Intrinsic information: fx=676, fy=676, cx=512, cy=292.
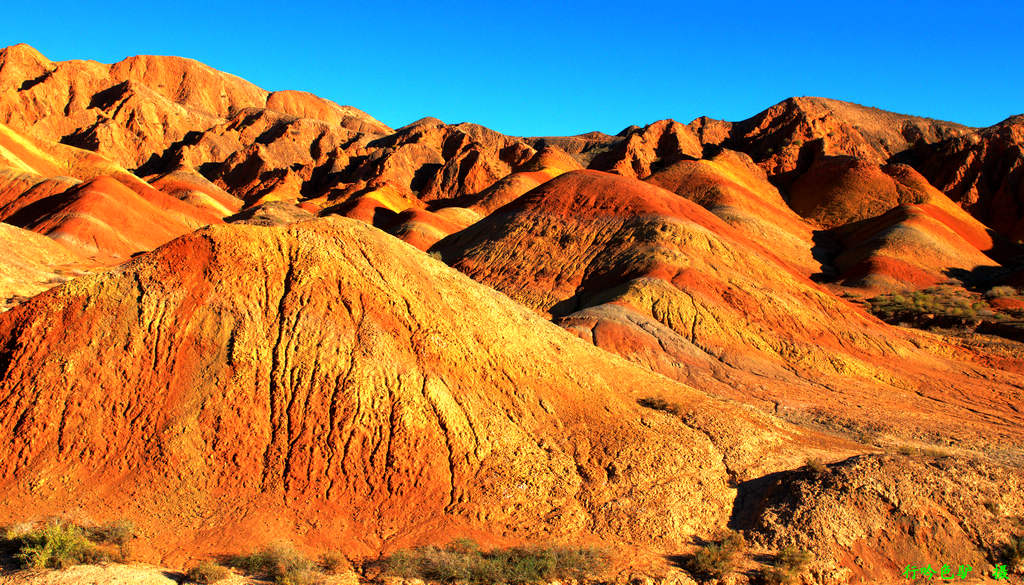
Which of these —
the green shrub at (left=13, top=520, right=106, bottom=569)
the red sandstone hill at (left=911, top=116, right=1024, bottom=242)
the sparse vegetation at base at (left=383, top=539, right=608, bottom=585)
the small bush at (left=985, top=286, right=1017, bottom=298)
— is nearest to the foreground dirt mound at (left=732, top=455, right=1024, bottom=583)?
the sparse vegetation at base at (left=383, top=539, right=608, bottom=585)

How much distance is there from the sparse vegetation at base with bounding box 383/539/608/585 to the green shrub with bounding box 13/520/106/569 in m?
4.13

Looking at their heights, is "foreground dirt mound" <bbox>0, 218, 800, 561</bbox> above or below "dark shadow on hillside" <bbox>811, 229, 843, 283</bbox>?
below

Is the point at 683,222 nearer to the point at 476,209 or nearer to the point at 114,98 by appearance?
the point at 476,209

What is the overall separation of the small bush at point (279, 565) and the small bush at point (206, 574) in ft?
1.18

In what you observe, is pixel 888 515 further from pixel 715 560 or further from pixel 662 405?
pixel 662 405

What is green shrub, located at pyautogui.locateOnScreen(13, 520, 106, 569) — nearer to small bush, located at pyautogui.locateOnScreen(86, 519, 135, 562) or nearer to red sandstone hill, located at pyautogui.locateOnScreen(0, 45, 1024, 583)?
small bush, located at pyautogui.locateOnScreen(86, 519, 135, 562)

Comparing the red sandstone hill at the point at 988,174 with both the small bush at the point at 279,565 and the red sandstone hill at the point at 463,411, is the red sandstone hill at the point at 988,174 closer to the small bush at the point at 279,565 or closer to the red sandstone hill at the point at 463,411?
the red sandstone hill at the point at 463,411

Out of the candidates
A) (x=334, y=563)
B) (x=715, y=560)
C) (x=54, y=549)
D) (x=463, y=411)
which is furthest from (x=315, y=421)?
(x=715, y=560)

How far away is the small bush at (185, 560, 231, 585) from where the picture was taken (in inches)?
366

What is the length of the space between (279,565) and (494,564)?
3.08 m

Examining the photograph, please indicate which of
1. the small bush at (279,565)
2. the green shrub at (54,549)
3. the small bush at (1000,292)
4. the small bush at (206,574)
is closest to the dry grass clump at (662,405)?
the small bush at (279,565)

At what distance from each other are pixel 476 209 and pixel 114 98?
68.1 m

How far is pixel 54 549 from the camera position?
9258 millimetres

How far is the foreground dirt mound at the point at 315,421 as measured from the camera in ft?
37.0
